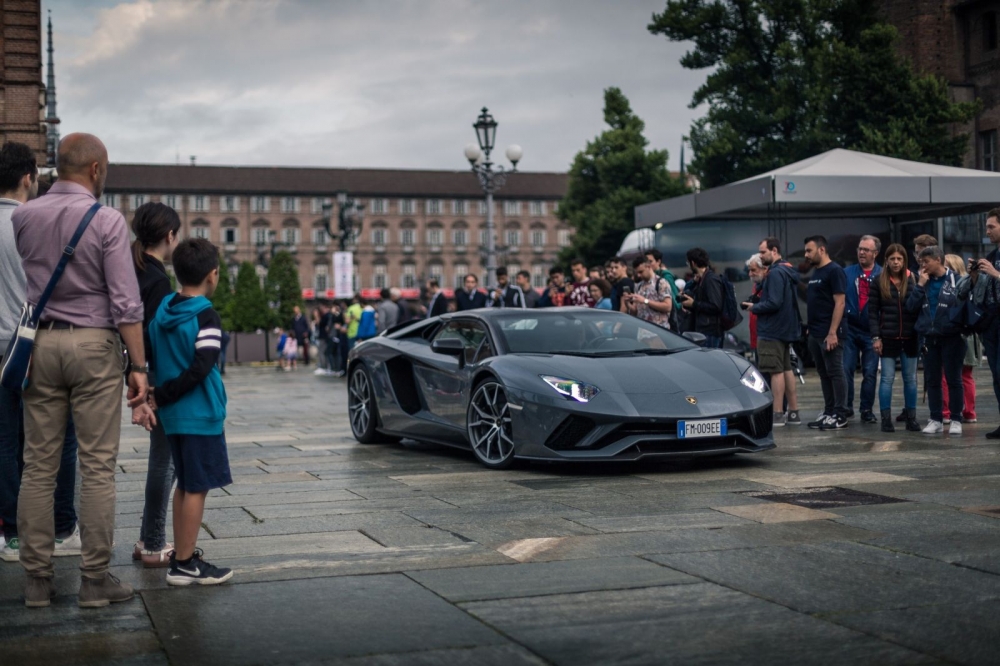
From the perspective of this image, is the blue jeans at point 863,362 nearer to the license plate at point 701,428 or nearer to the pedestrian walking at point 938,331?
the pedestrian walking at point 938,331

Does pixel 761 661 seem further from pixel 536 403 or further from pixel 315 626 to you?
pixel 536 403

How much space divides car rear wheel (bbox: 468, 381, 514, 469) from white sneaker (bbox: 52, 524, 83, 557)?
11.7 ft

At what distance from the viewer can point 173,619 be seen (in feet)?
14.0

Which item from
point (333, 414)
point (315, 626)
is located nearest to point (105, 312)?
point (315, 626)

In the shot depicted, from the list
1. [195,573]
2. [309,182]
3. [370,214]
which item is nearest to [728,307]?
[195,573]

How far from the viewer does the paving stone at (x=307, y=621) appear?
379 cm

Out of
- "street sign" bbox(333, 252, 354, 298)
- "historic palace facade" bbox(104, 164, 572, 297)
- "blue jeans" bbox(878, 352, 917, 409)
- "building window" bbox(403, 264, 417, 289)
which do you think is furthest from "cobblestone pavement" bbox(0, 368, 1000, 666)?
"building window" bbox(403, 264, 417, 289)

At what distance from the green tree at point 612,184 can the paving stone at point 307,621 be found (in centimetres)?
5789

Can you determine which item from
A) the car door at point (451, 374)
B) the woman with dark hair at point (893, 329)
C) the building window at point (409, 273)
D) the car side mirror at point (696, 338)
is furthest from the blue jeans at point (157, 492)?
the building window at point (409, 273)

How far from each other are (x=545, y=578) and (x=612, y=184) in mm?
62912

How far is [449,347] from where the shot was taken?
31.5 ft

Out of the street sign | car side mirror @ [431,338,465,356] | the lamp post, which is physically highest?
the lamp post

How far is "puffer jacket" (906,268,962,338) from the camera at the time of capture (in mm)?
10023

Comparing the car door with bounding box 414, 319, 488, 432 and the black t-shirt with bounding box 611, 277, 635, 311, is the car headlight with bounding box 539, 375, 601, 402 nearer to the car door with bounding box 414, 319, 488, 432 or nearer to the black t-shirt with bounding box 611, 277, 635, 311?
the car door with bounding box 414, 319, 488, 432
